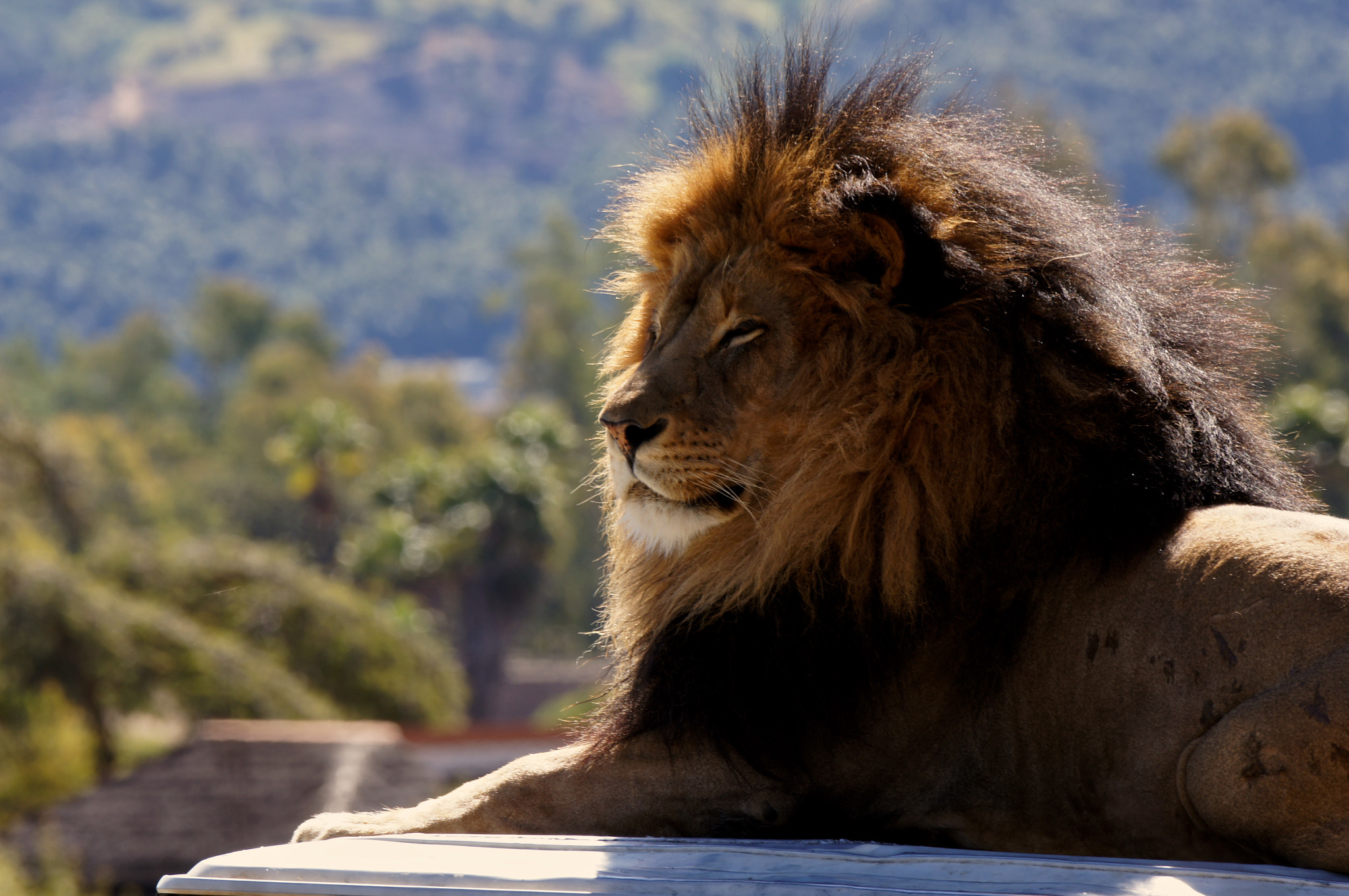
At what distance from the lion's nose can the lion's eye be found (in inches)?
8.1

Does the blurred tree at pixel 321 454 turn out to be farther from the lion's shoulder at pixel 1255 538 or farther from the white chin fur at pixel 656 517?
the lion's shoulder at pixel 1255 538

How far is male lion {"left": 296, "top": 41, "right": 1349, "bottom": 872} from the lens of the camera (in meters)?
2.25

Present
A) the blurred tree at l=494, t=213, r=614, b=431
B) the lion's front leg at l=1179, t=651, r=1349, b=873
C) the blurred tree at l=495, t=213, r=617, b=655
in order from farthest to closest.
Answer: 1. the blurred tree at l=494, t=213, r=614, b=431
2. the blurred tree at l=495, t=213, r=617, b=655
3. the lion's front leg at l=1179, t=651, r=1349, b=873

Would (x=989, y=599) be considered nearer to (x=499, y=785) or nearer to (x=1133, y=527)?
(x=1133, y=527)

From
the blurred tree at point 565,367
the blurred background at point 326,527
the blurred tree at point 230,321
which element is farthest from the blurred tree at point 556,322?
the blurred tree at point 230,321

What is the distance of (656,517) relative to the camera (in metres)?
2.89

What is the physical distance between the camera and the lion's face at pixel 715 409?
2809 millimetres

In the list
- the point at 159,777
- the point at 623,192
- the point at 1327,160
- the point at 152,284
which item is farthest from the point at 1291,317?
the point at 152,284

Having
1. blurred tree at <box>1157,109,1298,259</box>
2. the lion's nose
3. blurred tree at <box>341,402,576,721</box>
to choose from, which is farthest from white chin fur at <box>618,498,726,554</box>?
blurred tree at <box>1157,109,1298,259</box>

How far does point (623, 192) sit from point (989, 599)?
1.35 m

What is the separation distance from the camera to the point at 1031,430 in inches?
102

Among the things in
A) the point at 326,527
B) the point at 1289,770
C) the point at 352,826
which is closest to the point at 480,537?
the point at 326,527

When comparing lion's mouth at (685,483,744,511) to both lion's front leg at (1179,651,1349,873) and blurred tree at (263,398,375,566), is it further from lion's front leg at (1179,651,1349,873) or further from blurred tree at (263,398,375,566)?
blurred tree at (263,398,375,566)

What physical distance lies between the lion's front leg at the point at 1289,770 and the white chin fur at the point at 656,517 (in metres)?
1.03
